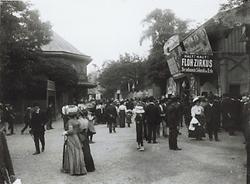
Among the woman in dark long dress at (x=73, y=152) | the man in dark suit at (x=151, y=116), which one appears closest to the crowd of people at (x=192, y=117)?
the man in dark suit at (x=151, y=116)

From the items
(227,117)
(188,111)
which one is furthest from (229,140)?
(188,111)

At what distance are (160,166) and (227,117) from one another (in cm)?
752

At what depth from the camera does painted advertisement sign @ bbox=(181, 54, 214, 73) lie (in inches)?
725

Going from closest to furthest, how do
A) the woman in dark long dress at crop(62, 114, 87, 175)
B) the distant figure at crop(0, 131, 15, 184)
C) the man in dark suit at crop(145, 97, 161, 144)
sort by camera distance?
the distant figure at crop(0, 131, 15, 184), the woman in dark long dress at crop(62, 114, 87, 175), the man in dark suit at crop(145, 97, 161, 144)

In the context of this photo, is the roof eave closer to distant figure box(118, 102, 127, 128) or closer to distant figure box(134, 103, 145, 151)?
distant figure box(118, 102, 127, 128)

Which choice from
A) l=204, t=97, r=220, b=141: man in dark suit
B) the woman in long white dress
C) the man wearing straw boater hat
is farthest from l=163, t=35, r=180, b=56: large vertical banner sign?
the man wearing straw boater hat

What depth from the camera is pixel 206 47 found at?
2048 cm

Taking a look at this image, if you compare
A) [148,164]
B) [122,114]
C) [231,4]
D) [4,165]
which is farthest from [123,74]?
[4,165]

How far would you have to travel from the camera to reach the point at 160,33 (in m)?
33.5

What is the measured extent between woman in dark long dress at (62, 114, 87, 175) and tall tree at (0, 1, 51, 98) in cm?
1490

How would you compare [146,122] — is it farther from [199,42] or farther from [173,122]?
[199,42]

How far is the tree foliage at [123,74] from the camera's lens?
5000cm

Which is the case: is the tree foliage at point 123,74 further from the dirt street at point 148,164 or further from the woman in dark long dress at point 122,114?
the dirt street at point 148,164

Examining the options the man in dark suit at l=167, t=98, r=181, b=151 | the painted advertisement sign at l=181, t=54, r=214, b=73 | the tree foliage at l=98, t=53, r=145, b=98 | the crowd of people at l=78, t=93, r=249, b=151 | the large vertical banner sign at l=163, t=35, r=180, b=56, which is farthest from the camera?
the tree foliage at l=98, t=53, r=145, b=98
